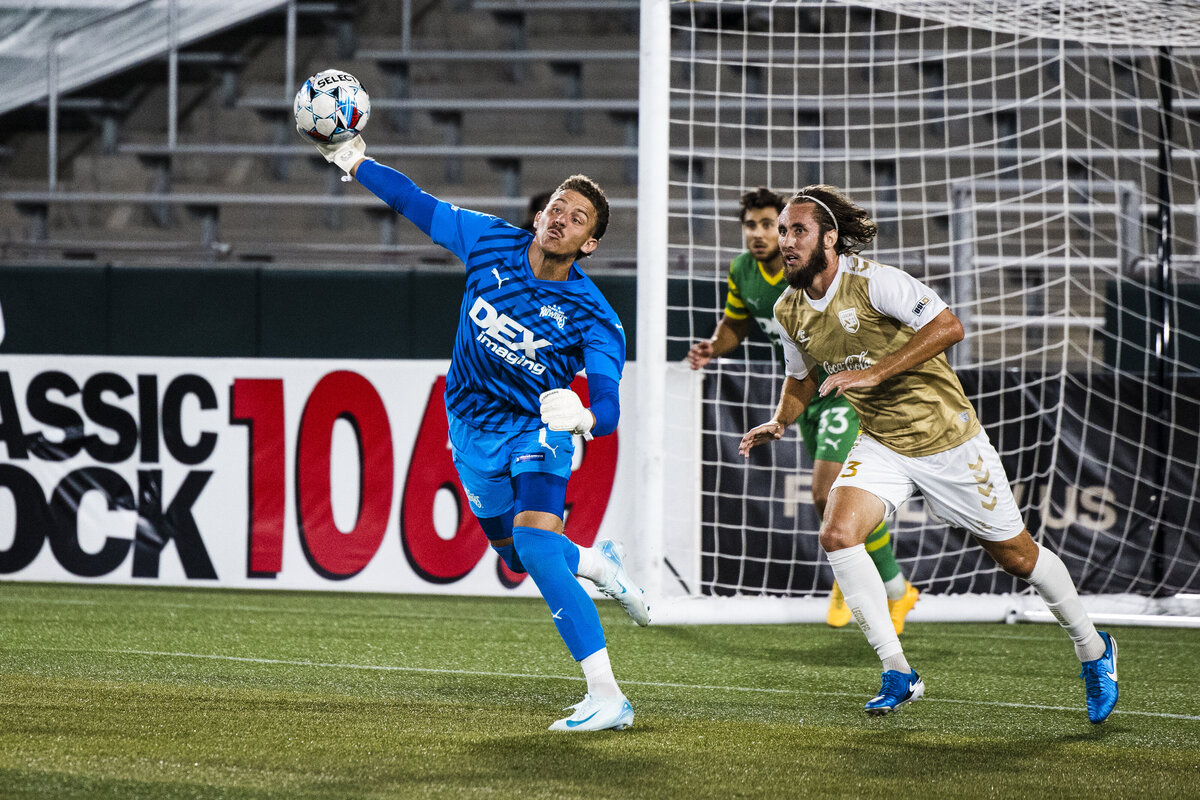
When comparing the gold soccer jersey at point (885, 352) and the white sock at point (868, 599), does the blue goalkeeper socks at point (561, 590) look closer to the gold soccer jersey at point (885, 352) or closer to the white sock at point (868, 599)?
the white sock at point (868, 599)

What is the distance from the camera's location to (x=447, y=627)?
6762mm

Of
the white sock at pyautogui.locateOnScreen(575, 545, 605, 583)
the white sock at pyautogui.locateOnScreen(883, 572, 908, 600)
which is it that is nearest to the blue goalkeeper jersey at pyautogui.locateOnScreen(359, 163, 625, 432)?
the white sock at pyautogui.locateOnScreen(575, 545, 605, 583)

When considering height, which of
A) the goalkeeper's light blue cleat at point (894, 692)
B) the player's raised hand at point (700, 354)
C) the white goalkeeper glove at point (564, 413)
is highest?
the player's raised hand at point (700, 354)

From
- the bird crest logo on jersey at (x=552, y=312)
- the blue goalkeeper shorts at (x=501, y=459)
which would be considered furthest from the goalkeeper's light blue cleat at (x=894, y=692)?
the bird crest logo on jersey at (x=552, y=312)

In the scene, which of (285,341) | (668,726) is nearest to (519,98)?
(285,341)

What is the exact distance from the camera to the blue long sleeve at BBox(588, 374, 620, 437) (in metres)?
4.24

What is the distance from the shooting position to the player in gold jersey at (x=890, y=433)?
468 cm

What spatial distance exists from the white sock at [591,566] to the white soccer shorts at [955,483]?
2.88 ft

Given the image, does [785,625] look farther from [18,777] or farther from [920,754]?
[18,777]

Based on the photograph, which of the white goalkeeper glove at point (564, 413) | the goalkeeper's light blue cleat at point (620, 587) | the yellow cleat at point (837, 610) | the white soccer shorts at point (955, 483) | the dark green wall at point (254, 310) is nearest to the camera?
the white goalkeeper glove at point (564, 413)

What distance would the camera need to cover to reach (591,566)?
4.93 metres

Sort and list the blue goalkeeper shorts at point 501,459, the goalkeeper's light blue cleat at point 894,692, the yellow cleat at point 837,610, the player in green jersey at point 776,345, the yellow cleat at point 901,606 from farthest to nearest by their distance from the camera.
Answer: the yellow cleat at point 837,610, the yellow cleat at point 901,606, the player in green jersey at point 776,345, the goalkeeper's light blue cleat at point 894,692, the blue goalkeeper shorts at point 501,459

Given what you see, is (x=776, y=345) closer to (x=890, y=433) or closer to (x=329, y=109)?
(x=890, y=433)

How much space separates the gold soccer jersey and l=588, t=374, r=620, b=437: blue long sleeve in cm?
89
